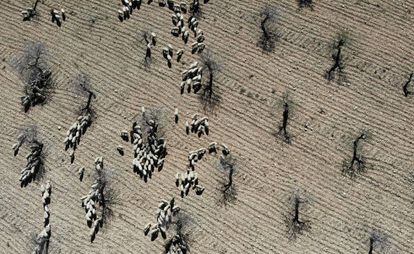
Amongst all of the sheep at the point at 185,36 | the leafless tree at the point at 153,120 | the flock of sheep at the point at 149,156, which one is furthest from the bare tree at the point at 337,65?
the leafless tree at the point at 153,120

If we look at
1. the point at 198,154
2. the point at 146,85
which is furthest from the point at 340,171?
the point at 146,85

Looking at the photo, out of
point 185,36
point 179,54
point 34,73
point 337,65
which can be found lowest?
point 34,73

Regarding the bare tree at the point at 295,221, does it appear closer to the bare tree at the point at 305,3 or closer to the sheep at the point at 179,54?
the sheep at the point at 179,54

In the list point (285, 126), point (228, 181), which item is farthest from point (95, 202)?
point (285, 126)

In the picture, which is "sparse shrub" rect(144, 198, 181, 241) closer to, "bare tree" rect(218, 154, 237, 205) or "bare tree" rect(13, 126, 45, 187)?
"bare tree" rect(218, 154, 237, 205)

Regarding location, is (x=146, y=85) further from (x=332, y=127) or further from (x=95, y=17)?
(x=332, y=127)

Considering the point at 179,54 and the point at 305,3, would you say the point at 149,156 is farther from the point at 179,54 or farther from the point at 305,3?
the point at 305,3

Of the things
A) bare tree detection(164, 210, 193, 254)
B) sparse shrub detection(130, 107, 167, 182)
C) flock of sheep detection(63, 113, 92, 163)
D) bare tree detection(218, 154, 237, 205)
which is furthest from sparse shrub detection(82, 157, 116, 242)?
bare tree detection(218, 154, 237, 205)
